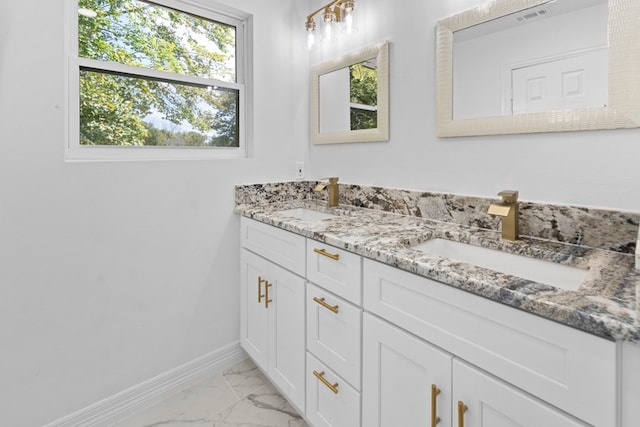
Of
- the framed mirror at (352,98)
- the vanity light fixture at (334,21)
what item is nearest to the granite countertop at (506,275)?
the framed mirror at (352,98)

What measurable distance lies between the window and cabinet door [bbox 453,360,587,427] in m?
1.67

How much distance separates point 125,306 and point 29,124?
880 mm

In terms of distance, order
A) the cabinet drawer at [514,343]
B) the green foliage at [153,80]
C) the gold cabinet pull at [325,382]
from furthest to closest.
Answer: the green foliage at [153,80], the gold cabinet pull at [325,382], the cabinet drawer at [514,343]

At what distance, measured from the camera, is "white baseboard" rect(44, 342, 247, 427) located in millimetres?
1586

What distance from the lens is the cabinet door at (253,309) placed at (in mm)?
1805

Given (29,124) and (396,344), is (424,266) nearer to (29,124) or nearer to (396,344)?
(396,344)

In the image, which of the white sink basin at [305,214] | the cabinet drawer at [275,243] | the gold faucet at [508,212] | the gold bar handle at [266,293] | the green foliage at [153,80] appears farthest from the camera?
the white sink basin at [305,214]

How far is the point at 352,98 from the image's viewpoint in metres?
2.01

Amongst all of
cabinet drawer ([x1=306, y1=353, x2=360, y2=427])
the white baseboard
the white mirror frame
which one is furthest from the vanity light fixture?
the white baseboard

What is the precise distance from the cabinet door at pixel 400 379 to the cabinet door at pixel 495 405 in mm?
39

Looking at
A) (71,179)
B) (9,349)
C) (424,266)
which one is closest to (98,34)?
(71,179)

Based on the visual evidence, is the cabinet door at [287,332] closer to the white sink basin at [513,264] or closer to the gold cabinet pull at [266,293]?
the gold cabinet pull at [266,293]

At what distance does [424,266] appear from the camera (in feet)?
3.16

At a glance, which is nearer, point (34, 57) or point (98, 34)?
point (34, 57)
